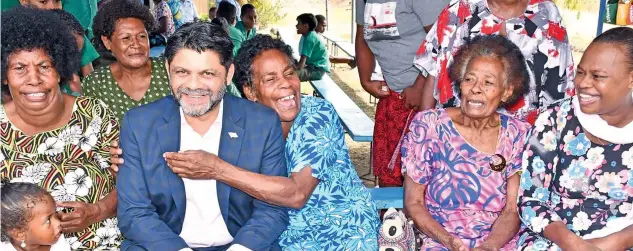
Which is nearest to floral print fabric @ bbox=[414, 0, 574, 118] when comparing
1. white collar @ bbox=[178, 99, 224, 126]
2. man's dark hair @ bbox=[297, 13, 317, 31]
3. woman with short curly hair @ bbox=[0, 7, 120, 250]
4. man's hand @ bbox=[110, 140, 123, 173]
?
white collar @ bbox=[178, 99, 224, 126]

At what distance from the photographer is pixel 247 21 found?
11.6 meters

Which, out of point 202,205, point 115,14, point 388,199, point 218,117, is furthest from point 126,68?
point 388,199

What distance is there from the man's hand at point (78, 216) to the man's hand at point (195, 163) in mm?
473

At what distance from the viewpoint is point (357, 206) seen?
2908 mm

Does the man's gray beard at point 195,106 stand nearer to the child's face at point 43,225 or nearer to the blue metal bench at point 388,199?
the child's face at point 43,225

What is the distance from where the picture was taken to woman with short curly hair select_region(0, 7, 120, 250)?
2.71 m

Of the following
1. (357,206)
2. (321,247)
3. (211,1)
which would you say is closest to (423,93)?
(357,206)

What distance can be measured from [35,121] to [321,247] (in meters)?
1.32

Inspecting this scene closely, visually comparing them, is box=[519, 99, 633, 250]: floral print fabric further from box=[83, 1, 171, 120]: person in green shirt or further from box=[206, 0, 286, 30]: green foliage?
box=[206, 0, 286, 30]: green foliage

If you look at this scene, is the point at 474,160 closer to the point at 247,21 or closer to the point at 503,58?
the point at 503,58

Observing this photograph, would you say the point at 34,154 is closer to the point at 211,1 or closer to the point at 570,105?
the point at 570,105

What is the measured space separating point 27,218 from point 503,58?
6.72 ft

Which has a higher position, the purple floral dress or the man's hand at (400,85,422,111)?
the man's hand at (400,85,422,111)

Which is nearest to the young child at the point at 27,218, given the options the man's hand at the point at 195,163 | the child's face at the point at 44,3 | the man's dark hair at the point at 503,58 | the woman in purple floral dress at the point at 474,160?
the man's hand at the point at 195,163
